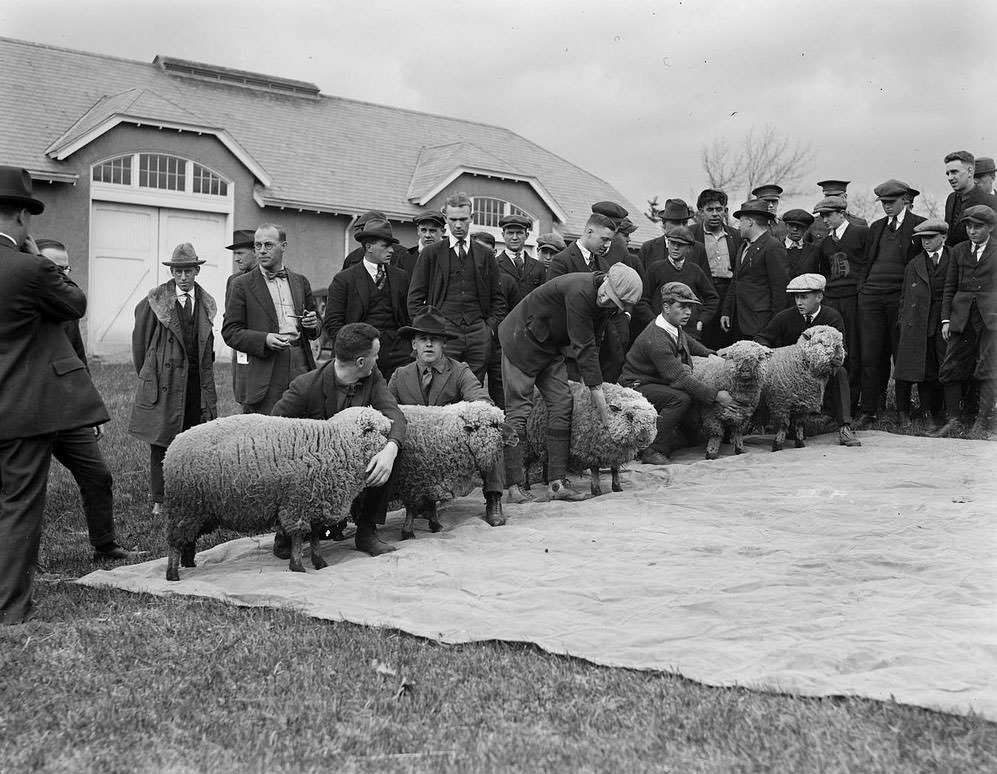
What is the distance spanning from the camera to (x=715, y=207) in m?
11.9

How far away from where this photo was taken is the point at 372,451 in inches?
251

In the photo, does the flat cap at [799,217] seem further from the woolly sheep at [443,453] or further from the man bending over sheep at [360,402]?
the man bending over sheep at [360,402]

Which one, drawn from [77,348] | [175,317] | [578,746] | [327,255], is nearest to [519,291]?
[175,317]

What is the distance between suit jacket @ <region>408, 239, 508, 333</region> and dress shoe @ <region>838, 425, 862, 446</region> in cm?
357

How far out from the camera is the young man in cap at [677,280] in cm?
1059

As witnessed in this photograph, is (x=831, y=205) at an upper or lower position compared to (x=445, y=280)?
upper

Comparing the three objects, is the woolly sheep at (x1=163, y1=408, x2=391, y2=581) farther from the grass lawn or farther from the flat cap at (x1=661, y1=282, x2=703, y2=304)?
the flat cap at (x1=661, y1=282, x2=703, y2=304)

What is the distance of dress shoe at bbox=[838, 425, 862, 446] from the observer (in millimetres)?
9580

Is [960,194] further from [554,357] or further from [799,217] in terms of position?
[554,357]

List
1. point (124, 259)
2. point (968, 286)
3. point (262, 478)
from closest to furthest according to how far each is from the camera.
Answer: point (262, 478) → point (968, 286) → point (124, 259)

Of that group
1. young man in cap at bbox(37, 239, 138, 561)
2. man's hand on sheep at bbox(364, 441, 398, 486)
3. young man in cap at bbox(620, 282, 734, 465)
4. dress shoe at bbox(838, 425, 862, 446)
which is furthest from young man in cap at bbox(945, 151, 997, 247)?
young man in cap at bbox(37, 239, 138, 561)

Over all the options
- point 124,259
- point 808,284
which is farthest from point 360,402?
point 124,259

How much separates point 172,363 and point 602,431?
3669 mm


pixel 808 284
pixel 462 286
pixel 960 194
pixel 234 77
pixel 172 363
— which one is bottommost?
pixel 172 363
